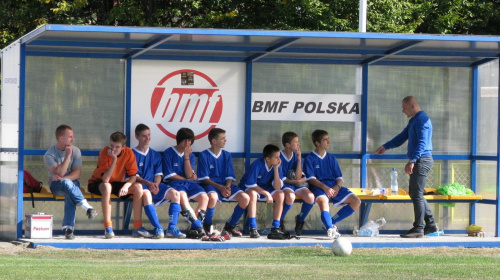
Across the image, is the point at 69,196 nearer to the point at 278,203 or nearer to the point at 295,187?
the point at 278,203

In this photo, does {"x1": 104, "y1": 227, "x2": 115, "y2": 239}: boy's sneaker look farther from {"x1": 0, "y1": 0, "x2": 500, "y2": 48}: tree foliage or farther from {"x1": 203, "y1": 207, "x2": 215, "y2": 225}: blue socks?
{"x1": 0, "y1": 0, "x2": 500, "y2": 48}: tree foliage

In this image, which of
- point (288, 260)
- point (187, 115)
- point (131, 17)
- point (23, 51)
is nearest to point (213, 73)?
point (187, 115)

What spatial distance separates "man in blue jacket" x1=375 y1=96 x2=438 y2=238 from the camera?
13.1 meters

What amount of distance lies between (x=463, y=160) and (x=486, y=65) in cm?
141

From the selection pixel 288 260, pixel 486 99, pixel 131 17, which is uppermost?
pixel 131 17

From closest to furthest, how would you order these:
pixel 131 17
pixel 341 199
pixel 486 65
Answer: pixel 341 199, pixel 486 65, pixel 131 17

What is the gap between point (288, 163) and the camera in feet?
44.6

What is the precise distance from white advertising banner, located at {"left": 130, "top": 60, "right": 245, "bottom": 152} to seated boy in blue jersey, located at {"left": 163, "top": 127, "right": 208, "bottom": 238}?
1.32 ft

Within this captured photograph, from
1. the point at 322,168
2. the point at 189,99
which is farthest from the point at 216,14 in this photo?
the point at 322,168

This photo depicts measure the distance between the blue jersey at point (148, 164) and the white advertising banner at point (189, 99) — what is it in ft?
1.41

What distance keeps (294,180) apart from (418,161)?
1.64m

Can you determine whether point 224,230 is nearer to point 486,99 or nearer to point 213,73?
point 213,73

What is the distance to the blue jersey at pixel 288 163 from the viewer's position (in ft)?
44.4

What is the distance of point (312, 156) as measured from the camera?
1367cm
